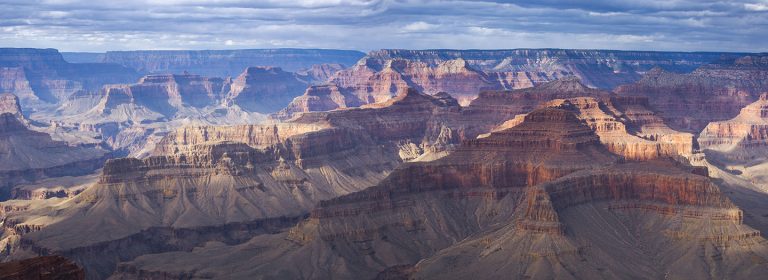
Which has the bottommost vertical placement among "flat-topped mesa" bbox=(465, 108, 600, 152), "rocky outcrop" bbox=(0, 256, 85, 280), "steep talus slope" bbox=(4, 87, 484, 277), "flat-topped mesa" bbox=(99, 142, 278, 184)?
"steep talus slope" bbox=(4, 87, 484, 277)

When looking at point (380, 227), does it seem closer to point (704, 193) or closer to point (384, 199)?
point (384, 199)

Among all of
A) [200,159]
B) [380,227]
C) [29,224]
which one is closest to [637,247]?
[380,227]

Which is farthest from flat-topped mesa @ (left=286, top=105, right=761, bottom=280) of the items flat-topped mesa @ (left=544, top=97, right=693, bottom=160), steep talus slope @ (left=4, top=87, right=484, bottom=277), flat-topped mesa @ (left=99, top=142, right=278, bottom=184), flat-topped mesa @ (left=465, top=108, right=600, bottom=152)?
flat-topped mesa @ (left=99, top=142, right=278, bottom=184)

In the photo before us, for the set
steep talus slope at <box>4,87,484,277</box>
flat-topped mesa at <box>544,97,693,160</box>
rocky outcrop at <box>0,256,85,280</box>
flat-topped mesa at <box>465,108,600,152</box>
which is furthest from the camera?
flat-topped mesa at <box>544,97,693,160</box>

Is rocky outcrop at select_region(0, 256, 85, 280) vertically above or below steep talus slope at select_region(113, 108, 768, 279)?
above

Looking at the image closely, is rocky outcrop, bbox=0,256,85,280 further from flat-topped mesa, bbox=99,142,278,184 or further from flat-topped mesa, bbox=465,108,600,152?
flat-topped mesa, bbox=99,142,278,184

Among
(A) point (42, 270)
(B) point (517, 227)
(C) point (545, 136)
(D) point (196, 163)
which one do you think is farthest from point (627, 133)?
(A) point (42, 270)
